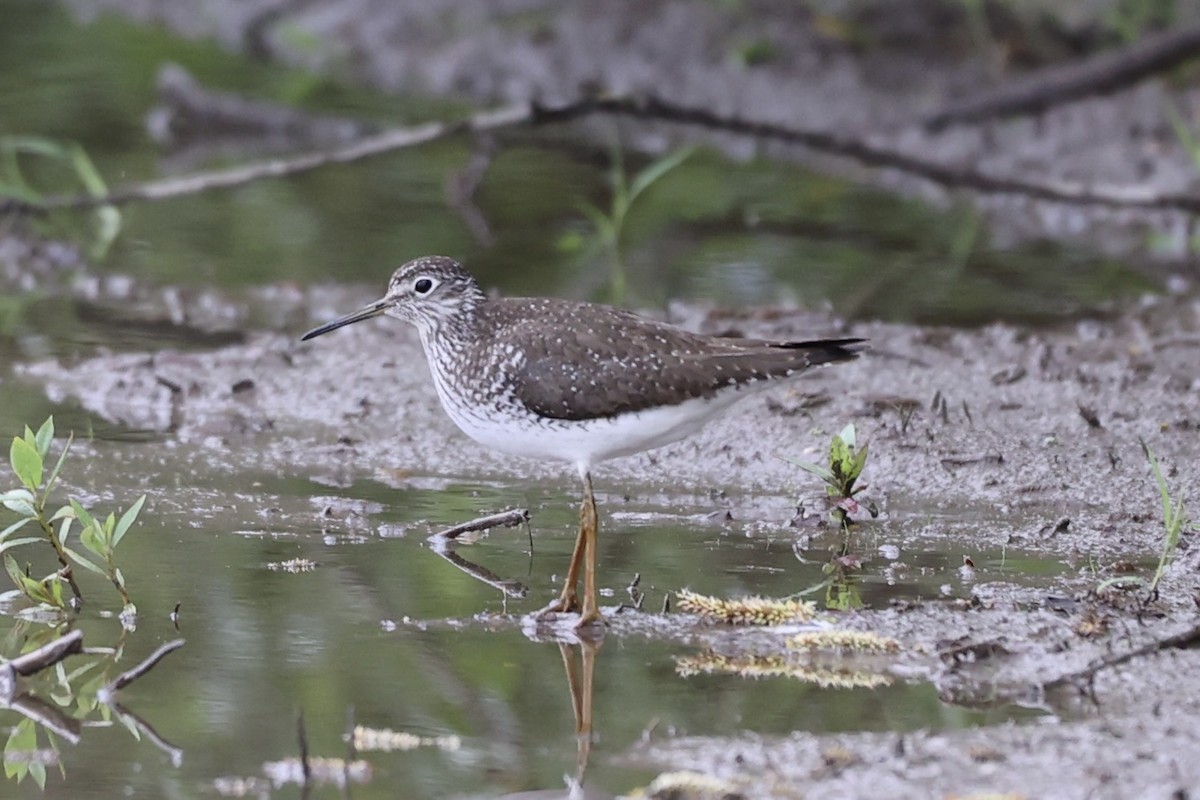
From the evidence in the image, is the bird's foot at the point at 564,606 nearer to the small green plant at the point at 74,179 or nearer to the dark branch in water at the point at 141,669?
the dark branch in water at the point at 141,669

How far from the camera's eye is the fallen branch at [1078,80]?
12.4 m

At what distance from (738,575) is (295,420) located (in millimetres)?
2887

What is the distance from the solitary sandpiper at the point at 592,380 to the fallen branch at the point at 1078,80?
23.6 ft

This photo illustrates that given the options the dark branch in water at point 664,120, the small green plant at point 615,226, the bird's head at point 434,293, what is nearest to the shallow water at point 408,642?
the bird's head at point 434,293

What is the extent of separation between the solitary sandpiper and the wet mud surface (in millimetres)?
705

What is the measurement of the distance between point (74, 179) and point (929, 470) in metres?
7.69

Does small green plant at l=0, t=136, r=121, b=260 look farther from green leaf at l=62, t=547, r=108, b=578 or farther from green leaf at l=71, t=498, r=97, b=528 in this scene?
green leaf at l=71, t=498, r=97, b=528

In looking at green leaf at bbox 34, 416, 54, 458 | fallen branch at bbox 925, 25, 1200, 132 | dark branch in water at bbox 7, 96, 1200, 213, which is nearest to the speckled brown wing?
green leaf at bbox 34, 416, 54, 458

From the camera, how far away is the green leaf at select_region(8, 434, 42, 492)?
5612mm

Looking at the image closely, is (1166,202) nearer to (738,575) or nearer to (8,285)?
(738,575)

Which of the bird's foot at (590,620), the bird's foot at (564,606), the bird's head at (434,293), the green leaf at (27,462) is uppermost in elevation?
the bird's head at (434,293)

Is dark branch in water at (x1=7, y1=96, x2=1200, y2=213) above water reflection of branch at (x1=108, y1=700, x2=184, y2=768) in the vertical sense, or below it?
above

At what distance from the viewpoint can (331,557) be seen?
6.27 meters

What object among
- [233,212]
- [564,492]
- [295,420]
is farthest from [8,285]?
[564,492]
